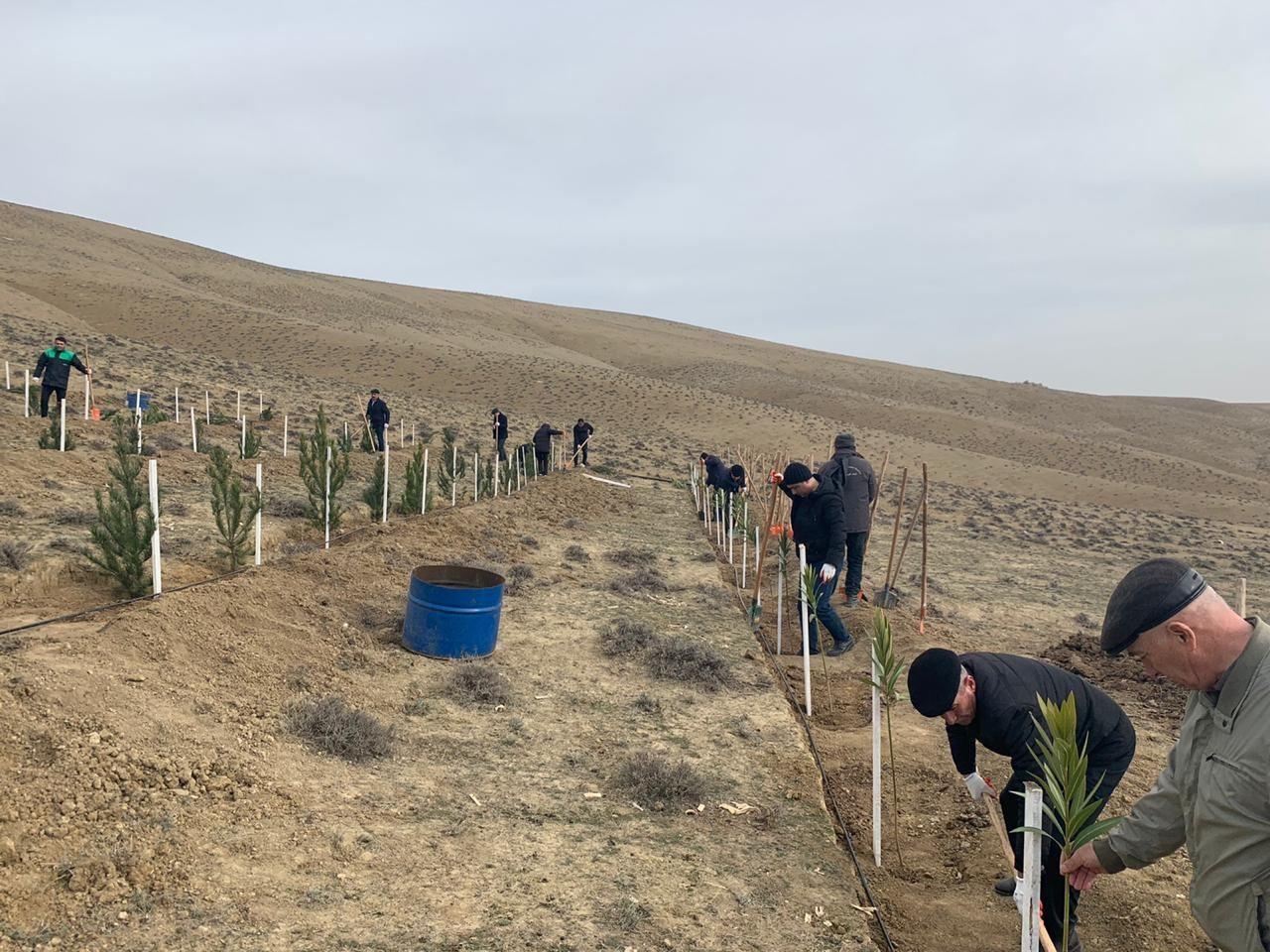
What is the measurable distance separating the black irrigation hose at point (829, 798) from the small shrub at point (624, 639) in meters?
1.19

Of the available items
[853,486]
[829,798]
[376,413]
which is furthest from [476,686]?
[376,413]

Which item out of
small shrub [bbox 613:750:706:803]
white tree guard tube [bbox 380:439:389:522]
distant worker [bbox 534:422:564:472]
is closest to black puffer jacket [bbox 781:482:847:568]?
small shrub [bbox 613:750:706:803]

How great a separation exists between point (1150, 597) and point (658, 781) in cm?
350

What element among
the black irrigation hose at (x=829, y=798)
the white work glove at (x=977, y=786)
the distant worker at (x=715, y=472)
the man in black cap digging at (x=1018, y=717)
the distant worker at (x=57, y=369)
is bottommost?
the black irrigation hose at (x=829, y=798)

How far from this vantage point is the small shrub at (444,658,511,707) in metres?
6.34

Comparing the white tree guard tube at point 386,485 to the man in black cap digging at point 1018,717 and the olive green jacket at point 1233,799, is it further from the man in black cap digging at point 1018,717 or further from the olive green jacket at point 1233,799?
the olive green jacket at point 1233,799

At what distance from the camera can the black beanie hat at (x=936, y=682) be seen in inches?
136

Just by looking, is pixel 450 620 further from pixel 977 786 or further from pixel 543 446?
pixel 543 446

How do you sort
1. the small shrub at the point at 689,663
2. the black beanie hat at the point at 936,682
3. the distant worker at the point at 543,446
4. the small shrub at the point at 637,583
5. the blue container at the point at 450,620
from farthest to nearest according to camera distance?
the distant worker at the point at 543,446, the small shrub at the point at 637,583, the small shrub at the point at 689,663, the blue container at the point at 450,620, the black beanie hat at the point at 936,682

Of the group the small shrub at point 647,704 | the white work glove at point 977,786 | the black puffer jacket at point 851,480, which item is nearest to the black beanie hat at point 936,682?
the white work glove at point 977,786

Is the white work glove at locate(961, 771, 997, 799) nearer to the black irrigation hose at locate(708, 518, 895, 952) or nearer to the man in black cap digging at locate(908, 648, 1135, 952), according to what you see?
the man in black cap digging at locate(908, 648, 1135, 952)

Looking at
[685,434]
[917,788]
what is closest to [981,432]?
[685,434]

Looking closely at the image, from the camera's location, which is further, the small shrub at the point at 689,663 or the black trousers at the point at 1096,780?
the small shrub at the point at 689,663

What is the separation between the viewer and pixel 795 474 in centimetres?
793
